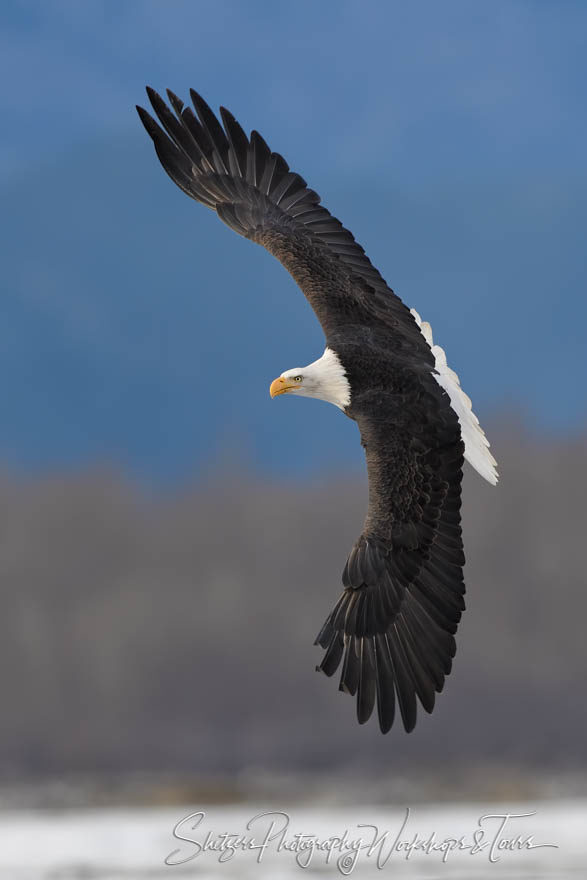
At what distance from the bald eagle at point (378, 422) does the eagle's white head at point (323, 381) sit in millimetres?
11

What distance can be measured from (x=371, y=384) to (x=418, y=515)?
1.18m

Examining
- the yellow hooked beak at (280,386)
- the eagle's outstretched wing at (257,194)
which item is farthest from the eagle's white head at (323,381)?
the eagle's outstretched wing at (257,194)

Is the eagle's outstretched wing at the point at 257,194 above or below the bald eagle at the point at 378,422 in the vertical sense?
above

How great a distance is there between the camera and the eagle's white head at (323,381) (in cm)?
951

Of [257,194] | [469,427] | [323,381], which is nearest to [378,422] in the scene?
[323,381]

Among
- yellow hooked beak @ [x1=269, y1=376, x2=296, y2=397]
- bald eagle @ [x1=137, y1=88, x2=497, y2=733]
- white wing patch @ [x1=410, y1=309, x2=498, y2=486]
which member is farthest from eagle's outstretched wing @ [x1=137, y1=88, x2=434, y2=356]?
yellow hooked beak @ [x1=269, y1=376, x2=296, y2=397]

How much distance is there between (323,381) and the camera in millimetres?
9648

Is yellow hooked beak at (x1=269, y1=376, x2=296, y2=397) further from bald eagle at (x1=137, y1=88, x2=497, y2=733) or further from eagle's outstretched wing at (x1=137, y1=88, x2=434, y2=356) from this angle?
eagle's outstretched wing at (x1=137, y1=88, x2=434, y2=356)

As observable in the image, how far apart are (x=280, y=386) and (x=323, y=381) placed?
0.69 m

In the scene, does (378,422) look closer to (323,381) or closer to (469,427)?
(323,381)

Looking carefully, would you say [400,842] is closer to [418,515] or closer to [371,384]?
[418,515]

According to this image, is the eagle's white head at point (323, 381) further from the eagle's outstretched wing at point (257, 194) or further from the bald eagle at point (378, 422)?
the eagle's outstretched wing at point (257, 194)

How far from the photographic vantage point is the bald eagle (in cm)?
841

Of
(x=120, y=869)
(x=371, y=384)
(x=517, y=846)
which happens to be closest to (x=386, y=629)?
(x=371, y=384)
